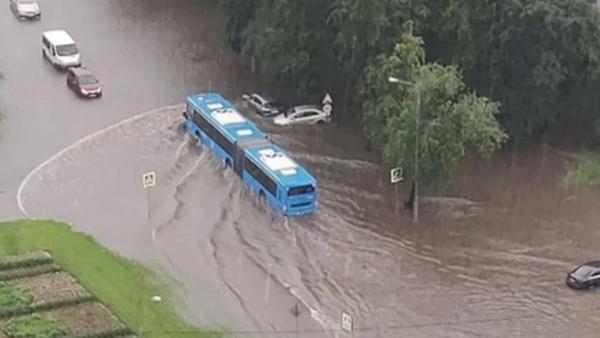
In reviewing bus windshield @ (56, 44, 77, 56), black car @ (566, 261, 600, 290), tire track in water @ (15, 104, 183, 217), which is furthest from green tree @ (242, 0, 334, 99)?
black car @ (566, 261, 600, 290)

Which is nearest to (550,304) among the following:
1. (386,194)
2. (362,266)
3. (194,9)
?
(362,266)

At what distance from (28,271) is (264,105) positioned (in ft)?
58.1

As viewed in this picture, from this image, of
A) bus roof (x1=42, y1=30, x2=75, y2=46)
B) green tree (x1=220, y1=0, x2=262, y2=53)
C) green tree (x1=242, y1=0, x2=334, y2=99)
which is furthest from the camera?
bus roof (x1=42, y1=30, x2=75, y2=46)

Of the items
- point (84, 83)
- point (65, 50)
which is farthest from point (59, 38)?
point (84, 83)

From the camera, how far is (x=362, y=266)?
45.3m

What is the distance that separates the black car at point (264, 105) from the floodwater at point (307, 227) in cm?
93

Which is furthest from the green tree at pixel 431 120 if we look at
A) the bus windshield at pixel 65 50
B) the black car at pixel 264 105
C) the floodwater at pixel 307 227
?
the bus windshield at pixel 65 50

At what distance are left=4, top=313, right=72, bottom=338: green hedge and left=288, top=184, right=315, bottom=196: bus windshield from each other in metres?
11.4

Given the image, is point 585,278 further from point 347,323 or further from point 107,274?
point 107,274

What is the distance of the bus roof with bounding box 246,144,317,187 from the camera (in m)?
48.4

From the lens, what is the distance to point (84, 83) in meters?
59.7

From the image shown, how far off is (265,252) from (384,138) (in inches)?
276

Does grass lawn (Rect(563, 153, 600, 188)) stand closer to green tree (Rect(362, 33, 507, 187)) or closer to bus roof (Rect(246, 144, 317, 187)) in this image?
A: green tree (Rect(362, 33, 507, 187))

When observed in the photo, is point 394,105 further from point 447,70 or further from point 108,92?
point 108,92
